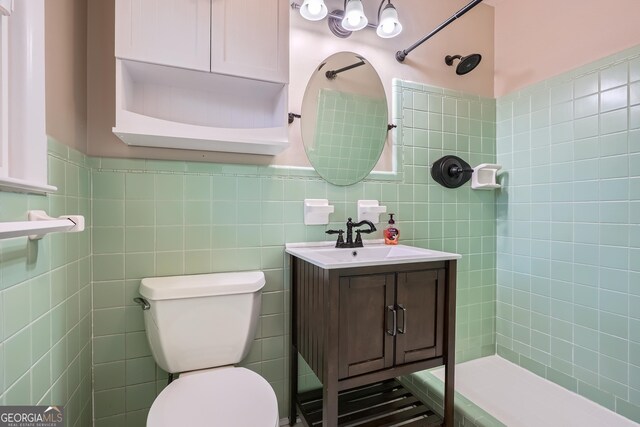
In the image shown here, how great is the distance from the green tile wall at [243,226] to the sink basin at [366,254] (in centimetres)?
8

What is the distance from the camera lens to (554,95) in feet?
5.52

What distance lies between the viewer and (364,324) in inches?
44.7

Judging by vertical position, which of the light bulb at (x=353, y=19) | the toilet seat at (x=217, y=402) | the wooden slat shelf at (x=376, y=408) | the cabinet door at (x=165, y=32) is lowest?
the wooden slat shelf at (x=376, y=408)

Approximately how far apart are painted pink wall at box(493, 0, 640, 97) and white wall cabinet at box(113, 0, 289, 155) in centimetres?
157

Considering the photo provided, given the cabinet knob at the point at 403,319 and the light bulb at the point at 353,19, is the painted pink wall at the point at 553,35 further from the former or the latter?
the cabinet knob at the point at 403,319

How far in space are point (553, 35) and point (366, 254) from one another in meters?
1.69

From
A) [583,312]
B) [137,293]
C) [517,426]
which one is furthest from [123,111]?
[583,312]

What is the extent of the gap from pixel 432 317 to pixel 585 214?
105cm

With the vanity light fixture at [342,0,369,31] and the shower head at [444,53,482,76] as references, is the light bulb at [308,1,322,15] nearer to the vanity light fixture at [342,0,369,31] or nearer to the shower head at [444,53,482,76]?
the vanity light fixture at [342,0,369,31]

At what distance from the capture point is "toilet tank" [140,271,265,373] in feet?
3.64

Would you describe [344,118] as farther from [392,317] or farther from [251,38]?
[392,317]

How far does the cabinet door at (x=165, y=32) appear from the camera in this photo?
1032 mm

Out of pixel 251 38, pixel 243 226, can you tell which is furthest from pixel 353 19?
pixel 243 226


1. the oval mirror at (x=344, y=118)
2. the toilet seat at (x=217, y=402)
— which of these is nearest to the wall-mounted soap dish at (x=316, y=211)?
the oval mirror at (x=344, y=118)
